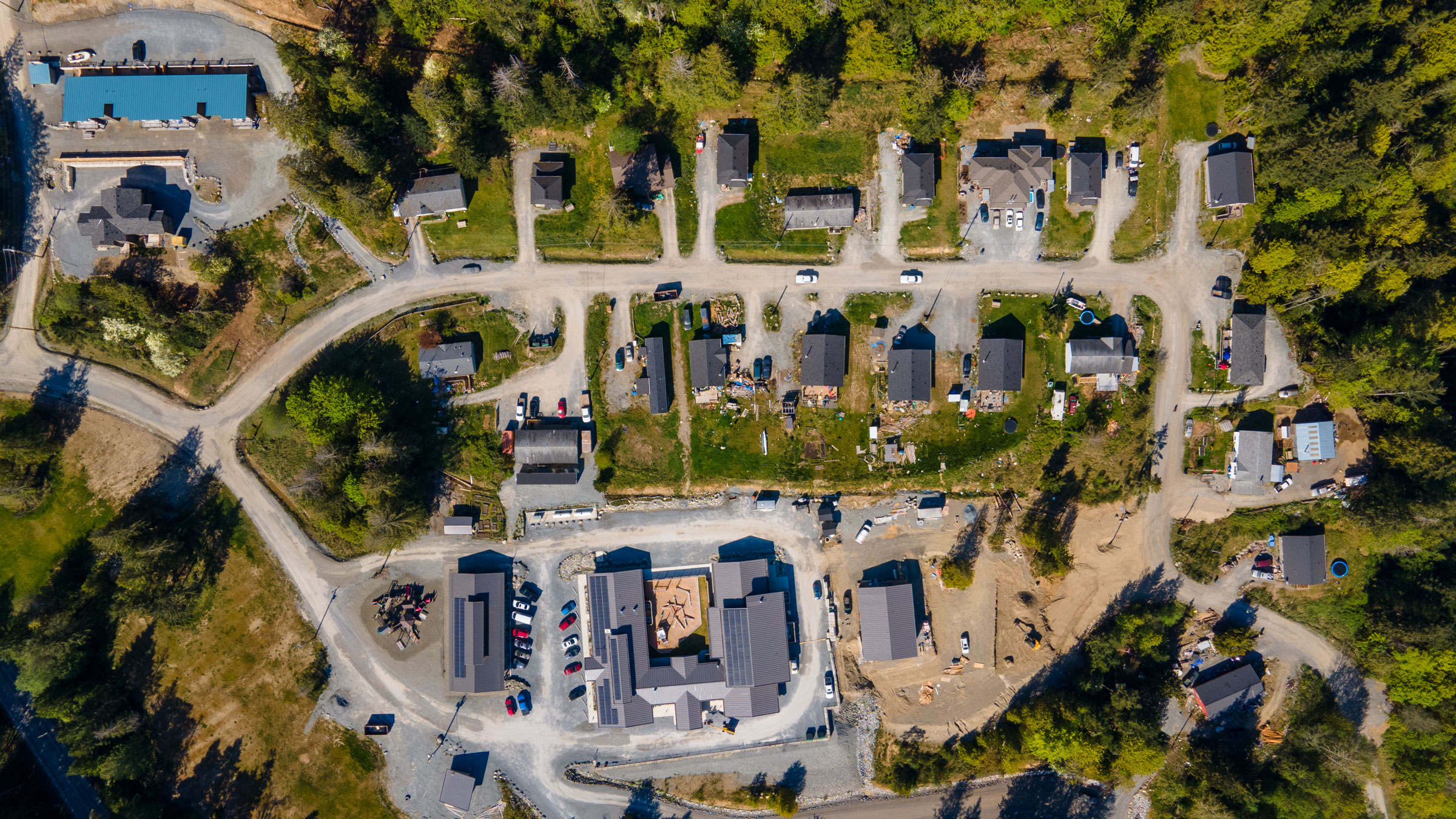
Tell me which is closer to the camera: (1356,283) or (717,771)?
(1356,283)

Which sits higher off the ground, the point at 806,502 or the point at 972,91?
the point at 972,91

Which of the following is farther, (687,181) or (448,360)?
(687,181)

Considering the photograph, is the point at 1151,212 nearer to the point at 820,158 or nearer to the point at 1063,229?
the point at 1063,229

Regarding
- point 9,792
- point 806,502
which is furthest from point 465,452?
point 9,792

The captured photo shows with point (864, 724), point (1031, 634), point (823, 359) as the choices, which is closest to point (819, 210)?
point (823, 359)

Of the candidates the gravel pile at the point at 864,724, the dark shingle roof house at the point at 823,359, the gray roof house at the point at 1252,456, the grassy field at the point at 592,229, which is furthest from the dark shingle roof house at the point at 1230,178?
the gravel pile at the point at 864,724

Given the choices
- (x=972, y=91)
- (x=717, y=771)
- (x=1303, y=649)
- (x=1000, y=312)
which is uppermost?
(x=972, y=91)

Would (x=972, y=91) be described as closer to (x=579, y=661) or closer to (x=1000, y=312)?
(x=1000, y=312)

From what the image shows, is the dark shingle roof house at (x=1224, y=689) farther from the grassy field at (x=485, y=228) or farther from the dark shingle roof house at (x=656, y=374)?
the grassy field at (x=485, y=228)
